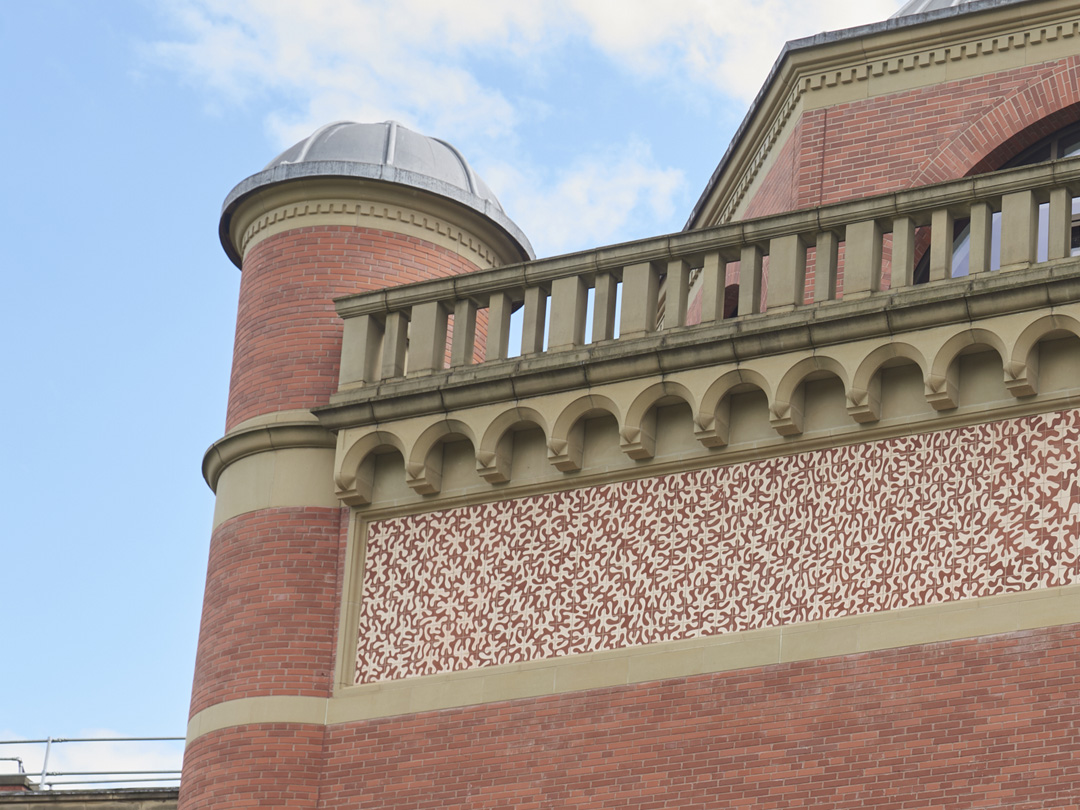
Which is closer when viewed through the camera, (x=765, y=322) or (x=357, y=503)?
(x=765, y=322)

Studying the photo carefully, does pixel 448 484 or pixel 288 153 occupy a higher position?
pixel 288 153

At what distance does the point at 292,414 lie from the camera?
15.8 meters

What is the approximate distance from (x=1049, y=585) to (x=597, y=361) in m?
3.57

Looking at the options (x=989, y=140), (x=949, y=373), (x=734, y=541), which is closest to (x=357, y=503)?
(x=734, y=541)

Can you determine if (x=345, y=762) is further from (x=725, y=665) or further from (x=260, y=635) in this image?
(x=725, y=665)

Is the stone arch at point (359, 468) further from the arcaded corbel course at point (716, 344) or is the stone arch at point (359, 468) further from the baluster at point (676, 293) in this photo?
the baluster at point (676, 293)

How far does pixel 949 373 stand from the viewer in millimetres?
13547

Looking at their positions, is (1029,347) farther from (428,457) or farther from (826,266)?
(428,457)

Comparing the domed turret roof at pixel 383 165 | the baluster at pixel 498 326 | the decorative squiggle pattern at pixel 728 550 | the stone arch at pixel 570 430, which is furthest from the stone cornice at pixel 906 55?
the decorative squiggle pattern at pixel 728 550

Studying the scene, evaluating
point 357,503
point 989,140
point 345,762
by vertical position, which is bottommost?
point 345,762

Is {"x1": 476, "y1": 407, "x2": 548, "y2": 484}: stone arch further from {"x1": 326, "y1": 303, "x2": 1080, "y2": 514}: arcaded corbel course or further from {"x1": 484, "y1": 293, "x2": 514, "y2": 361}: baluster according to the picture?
{"x1": 484, "y1": 293, "x2": 514, "y2": 361}: baluster

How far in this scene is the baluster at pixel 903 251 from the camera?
45.8ft

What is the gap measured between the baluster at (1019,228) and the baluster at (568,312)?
311 cm

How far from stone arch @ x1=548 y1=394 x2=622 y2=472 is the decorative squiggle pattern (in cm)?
24
